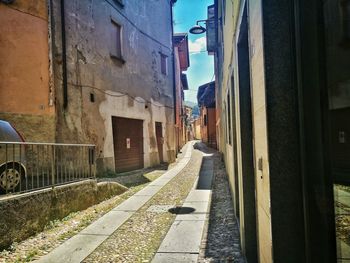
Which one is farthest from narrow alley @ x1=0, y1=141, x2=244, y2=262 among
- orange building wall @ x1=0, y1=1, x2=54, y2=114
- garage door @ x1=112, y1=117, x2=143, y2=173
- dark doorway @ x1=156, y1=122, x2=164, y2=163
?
dark doorway @ x1=156, y1=122, x2=164, y2=163

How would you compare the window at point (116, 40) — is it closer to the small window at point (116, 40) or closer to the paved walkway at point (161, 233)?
the small window at point (116, 40)

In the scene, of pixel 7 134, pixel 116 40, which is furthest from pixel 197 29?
pixel 7 134

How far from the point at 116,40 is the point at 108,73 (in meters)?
1.78

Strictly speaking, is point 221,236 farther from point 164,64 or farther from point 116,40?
point 164,64

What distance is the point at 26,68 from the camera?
340 inches

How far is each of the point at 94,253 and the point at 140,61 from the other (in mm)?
11095

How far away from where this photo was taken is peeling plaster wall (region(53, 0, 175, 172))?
9.54 m

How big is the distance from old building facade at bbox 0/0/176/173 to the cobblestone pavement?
5.36 metres

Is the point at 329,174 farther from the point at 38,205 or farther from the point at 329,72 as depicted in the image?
the point at 38,205

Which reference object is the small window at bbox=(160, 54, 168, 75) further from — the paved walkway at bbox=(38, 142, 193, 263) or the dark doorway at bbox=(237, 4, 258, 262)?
the dark doorway at bbox=(237, 4, 258, 262)

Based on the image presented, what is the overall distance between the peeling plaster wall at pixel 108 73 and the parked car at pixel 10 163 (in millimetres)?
3540

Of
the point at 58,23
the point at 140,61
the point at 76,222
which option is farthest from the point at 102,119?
the point at 76,222

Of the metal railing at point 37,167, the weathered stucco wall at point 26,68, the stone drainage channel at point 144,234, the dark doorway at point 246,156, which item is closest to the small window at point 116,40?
the weathered stucco wall at point 26,68

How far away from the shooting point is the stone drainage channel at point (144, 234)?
12.6 feet
